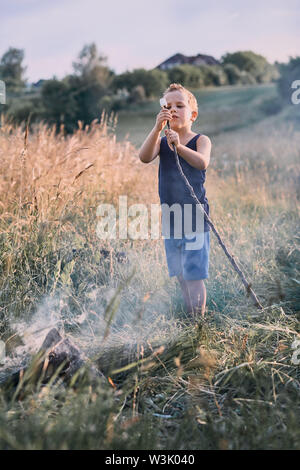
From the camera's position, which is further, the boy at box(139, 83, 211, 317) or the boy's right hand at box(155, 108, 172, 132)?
the boy at box(139, 83, 211, 317)

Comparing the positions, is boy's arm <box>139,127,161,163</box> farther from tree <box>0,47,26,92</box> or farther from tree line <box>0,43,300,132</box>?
tree line <box>0,43,300,132</box>

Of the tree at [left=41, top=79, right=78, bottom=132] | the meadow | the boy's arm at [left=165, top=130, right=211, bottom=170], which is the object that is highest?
the tree at [left=41, top=79, right=78, bottom=132]

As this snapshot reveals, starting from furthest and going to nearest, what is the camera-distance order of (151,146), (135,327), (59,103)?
(59,103) → (135,327) → (151,146)

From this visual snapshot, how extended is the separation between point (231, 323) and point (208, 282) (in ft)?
2.16

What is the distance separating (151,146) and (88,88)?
48.5ft

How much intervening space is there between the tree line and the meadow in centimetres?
991

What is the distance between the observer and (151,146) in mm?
2373

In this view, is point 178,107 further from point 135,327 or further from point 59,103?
point 59,103

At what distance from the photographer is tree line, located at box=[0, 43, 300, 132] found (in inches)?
582

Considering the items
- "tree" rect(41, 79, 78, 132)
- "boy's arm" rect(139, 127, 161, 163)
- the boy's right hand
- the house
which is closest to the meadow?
"boy's arm" rect(139, 127, 161, 163)

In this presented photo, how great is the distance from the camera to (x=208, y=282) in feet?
10.2

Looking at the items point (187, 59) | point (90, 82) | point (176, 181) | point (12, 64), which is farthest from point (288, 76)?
point (176, 181)

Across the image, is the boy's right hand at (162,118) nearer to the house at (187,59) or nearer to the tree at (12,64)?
the house at (187,59)

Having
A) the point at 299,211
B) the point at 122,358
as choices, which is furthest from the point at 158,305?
the point at 299,211
